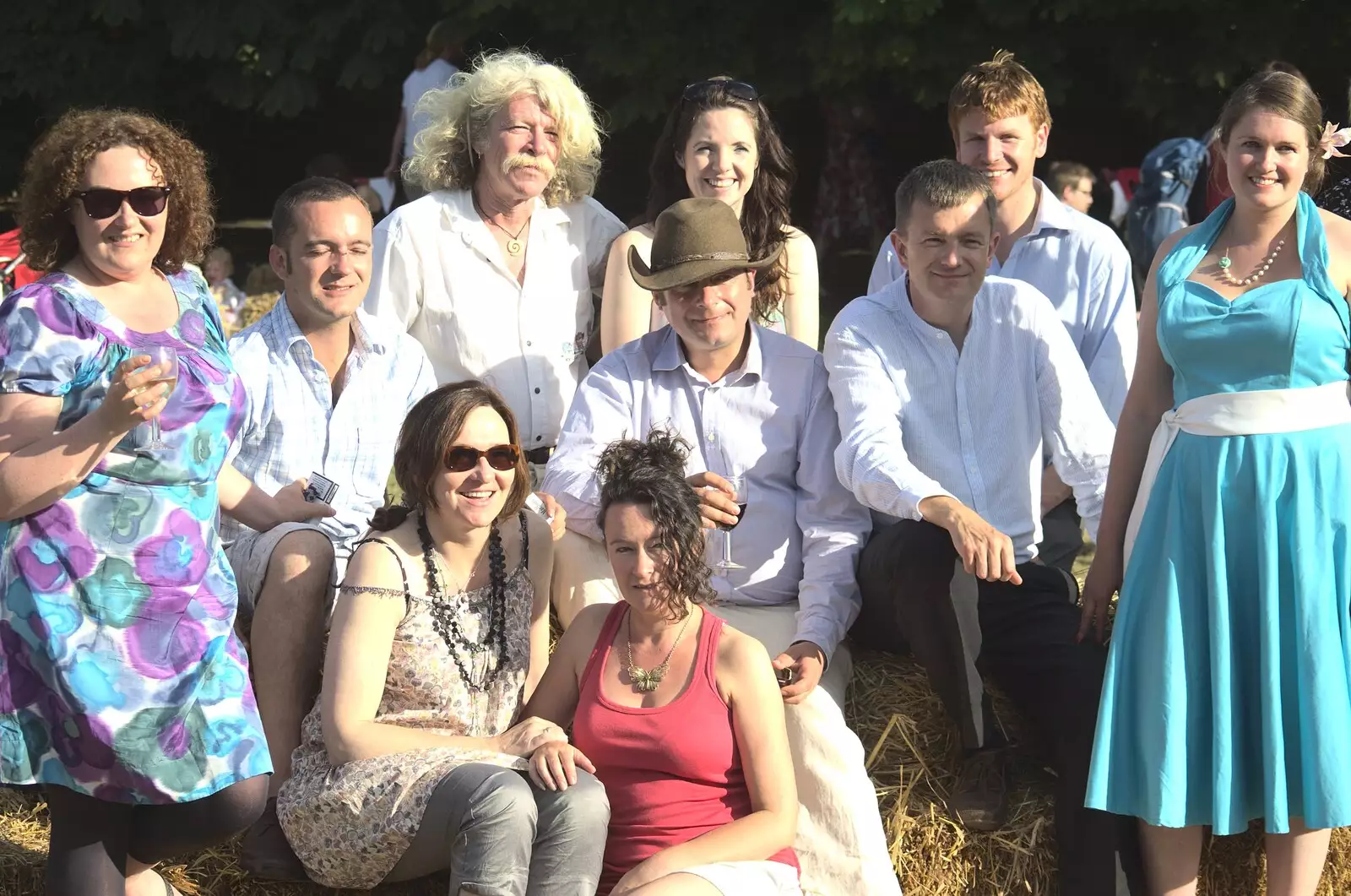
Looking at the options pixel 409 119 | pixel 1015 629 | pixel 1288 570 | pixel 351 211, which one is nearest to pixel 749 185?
pixel 351 211

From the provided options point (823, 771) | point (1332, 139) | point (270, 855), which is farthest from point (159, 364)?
point (1332, 139)

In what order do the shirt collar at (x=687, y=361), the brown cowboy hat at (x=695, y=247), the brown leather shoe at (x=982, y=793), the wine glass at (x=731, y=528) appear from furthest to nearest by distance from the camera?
the shirt collar at (x=687, y=361)
the brown cowboy hat at (x=695, y=247)
the wine glass at (x=731, y=528)
the brown leather shoe at (x=982, y=793)

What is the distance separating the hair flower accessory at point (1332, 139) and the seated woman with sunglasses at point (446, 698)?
2.19 meters

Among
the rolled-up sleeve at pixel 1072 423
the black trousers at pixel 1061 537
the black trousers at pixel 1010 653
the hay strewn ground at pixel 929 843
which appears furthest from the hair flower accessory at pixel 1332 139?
the hay strewn ground at pixel 929 843

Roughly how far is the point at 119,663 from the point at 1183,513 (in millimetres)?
2493

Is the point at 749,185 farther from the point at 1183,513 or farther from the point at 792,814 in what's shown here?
the point at 792,814

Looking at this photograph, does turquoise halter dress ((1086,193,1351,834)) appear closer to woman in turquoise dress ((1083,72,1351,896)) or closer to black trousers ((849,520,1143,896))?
woman in turquoise dress ((1083,72,1351,896))

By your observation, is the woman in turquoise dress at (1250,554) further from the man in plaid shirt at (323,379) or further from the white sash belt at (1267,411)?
the man in plaid shirt at (323,379)

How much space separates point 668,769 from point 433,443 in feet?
3.12

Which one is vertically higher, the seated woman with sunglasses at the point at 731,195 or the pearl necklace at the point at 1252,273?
the seated woman with sunglasses at the point at 731,195

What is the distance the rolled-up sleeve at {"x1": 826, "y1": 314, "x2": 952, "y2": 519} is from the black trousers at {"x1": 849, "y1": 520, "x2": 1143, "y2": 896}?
105mm

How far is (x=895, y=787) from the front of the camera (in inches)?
165

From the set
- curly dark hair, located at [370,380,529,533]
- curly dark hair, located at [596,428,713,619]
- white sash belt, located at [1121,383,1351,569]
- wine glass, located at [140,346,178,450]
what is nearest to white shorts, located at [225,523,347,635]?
curly dark hair, located at [370,380,529,533]

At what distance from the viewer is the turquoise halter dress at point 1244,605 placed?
3711 mm
